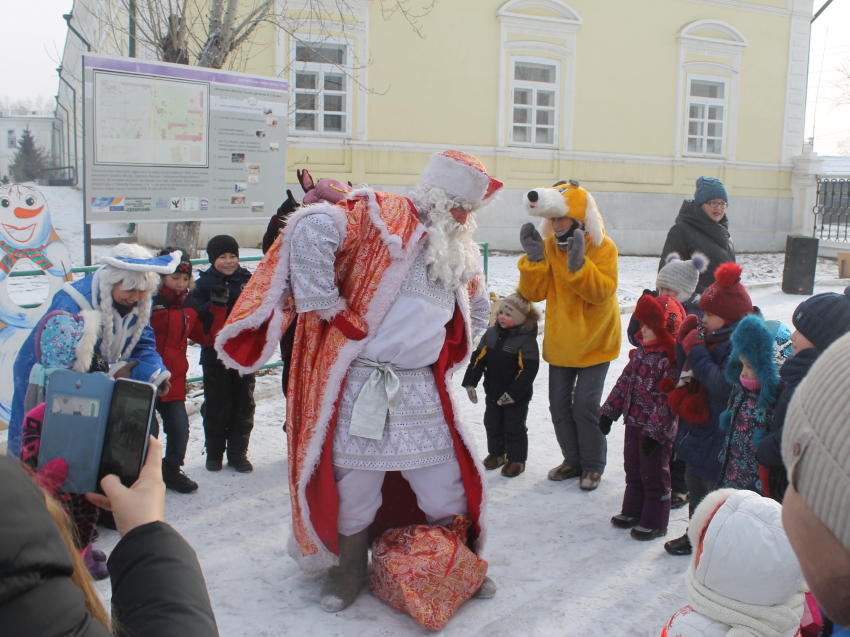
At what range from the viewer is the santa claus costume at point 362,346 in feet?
9.01

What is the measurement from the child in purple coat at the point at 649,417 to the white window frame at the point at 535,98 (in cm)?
1175

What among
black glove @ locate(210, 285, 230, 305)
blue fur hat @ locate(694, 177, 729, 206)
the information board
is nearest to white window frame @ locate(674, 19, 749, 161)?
the information board

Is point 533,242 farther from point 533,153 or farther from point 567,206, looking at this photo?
A: point 533,153

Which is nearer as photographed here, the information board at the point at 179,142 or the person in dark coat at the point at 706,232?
the person in dark coat at the point at 706,232

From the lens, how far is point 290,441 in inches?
115

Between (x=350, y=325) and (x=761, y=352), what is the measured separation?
5.12ft

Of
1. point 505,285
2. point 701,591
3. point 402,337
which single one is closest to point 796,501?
point 701,591

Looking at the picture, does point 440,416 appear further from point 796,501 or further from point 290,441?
point 796,501

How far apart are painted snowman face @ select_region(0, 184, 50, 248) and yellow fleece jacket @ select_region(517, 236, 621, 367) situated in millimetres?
3096

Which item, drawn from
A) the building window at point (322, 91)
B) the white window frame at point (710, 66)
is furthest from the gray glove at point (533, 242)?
the white window frame at point (710, 66)

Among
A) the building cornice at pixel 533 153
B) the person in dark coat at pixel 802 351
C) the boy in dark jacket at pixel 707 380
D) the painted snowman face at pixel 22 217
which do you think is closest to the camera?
the person in dark coat at pixel 802 351

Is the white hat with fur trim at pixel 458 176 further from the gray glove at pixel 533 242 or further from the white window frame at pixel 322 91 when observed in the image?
the white window frame at pixel 322 91

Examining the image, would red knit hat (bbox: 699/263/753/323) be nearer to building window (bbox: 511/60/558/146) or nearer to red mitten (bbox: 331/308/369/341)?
red mitten (bbox: 331/308/369/341)

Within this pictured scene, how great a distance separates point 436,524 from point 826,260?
54.8 ft
